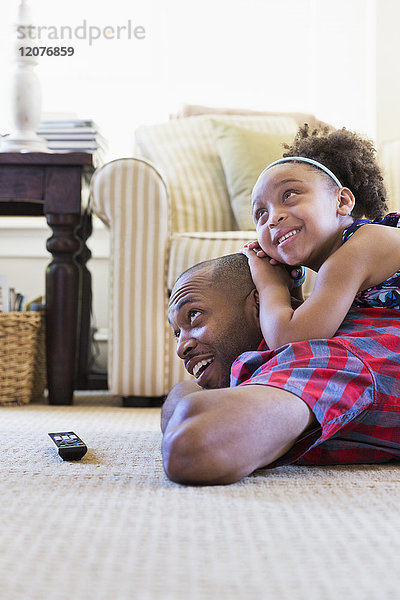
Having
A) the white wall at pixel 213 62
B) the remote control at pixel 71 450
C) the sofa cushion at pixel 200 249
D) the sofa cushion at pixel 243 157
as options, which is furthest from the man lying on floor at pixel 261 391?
the white wall at pixel 213 62

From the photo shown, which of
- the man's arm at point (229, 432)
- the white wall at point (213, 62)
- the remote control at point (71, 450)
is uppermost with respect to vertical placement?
the white wall at point (213, 62)

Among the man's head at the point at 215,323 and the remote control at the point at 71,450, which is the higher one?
the man's head at the point at 215,323

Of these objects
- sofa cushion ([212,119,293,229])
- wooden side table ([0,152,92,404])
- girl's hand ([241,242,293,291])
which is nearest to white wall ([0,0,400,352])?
sofa cushion ([212,119,293,229])

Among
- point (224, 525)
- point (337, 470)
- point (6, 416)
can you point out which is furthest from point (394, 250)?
point (6, 416)

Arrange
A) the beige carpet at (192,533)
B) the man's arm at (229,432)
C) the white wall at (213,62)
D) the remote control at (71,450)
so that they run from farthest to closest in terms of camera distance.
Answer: the white wall at (213,62)
the remote control at (71,450)
the man's arm at (229,432)
the beige carpet at (192,533)

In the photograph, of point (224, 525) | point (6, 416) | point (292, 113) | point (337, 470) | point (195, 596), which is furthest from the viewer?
point (292, 113)

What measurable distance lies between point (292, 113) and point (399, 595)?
2.34m

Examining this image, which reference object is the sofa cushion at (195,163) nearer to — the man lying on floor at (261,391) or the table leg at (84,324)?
the table leg at (84,324)

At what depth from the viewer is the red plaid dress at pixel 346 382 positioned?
2.99 ft

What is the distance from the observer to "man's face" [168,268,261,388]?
42.1 inches

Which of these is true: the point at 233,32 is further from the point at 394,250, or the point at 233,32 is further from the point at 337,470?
the point at 337,470

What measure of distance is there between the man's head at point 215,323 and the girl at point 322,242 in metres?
0.04

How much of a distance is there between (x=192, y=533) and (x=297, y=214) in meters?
0.55

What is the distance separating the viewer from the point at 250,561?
557mm
